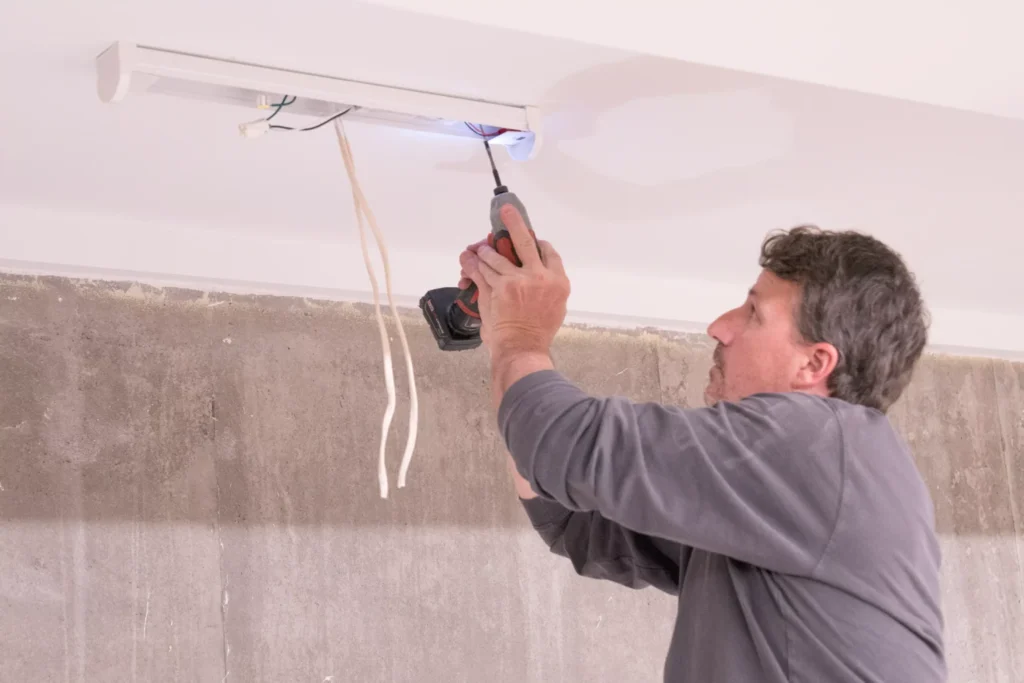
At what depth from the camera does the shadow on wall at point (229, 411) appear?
1948 mm

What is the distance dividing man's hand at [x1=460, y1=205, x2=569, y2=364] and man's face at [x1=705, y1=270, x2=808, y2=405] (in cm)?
23

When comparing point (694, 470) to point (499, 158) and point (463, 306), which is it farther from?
point (499, 158)

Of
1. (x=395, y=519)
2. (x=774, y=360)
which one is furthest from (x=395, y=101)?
(x=395, y=519)

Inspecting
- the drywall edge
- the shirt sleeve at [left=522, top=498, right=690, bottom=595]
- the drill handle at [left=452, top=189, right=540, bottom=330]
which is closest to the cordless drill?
the drill handle at [left=452, top=189, right=540, bottom=330]

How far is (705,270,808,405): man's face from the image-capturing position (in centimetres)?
132

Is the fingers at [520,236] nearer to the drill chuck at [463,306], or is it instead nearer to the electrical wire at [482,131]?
the drill chuck at [463,306]

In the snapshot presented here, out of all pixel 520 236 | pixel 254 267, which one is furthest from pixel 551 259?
pixel 254 267

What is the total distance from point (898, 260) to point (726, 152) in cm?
53

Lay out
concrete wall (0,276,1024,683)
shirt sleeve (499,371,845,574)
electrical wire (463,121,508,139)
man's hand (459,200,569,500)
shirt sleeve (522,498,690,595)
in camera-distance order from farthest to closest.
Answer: concrete wall (0,276,1024,683) < electrical wire (463,121,508,139) < shirt sleeve (522,498,690,595) < man's hand (459,200,569,500) < shirt sleeve (499,371,845,574)

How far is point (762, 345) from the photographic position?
4.42 feet

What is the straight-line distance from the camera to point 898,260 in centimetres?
134

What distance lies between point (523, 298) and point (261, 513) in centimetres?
102

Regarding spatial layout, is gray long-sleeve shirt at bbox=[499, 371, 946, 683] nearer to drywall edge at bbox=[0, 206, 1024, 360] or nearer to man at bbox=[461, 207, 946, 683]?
man at bbox=[461, 207, 946, 683]

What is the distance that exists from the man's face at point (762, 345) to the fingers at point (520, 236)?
0.87 ft
